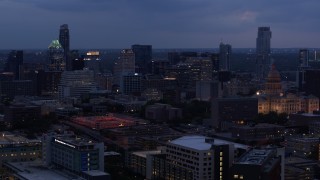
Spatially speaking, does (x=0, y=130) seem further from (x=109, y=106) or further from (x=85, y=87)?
(x=85, y=87)

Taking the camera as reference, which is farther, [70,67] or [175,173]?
[70,67]

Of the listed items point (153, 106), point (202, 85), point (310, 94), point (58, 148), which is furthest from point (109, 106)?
point (58, 148)

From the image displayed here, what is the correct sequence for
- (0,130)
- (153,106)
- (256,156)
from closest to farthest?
(256,156) < (0,130) < (153,106)

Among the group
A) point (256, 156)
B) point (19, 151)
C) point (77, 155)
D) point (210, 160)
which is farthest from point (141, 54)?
point (256, 156)

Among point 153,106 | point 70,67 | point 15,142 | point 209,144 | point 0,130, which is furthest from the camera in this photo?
point 70,67

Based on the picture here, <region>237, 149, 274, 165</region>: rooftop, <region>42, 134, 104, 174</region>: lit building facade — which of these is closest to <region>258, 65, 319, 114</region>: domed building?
<region>42, 134, 104, 174</region>: lit building facade

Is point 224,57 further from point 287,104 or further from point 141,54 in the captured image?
point 287,104

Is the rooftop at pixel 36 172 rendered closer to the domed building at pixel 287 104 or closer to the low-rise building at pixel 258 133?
the low-rise building at pixel 258 133
